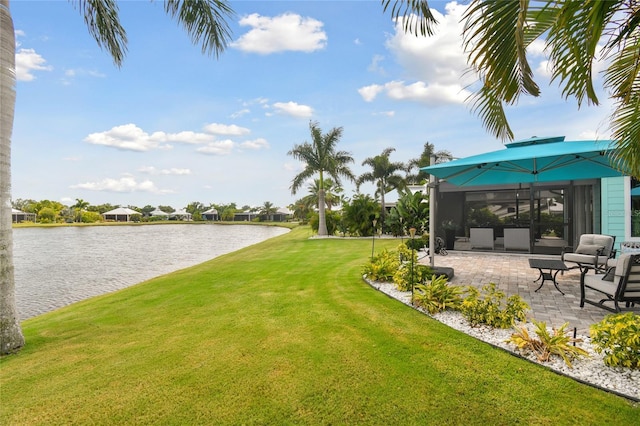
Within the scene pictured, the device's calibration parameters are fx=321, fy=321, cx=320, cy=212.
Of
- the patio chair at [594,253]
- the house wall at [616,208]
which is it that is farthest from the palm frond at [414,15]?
the house wall at [616,208]

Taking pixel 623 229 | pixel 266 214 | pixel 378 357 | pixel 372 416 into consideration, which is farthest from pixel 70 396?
pixel 266 214

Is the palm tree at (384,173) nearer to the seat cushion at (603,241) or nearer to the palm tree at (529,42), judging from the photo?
the seat cushion at (603,241)

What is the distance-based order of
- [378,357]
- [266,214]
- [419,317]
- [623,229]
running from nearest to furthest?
[378,357] → [419,317] → [623,229] → [266,214]

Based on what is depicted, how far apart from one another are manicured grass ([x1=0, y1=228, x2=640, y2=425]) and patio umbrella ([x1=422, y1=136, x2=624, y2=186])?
355cm

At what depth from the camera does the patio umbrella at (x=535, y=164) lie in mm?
6016

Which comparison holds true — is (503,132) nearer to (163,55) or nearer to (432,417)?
(432,417)

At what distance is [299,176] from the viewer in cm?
2414

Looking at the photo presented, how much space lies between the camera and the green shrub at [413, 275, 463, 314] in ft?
16.7

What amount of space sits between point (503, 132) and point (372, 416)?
3.00m

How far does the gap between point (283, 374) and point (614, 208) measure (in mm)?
11522

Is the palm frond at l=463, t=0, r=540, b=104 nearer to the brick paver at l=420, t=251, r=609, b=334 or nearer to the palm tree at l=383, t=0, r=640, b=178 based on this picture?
the palm tree at l=383, t=0, r=640, b=178

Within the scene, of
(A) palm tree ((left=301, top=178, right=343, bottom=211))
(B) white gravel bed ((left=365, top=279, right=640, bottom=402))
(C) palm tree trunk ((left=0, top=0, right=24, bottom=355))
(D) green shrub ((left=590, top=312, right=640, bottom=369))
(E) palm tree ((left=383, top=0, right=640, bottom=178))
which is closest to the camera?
(E) palm tree ((left=383, top=0, right=640, bottom=178))

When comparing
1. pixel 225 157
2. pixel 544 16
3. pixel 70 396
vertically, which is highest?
pixel 225 157

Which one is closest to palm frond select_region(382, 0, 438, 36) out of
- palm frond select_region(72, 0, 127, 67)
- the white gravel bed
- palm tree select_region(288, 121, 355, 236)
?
the white gravel bed
